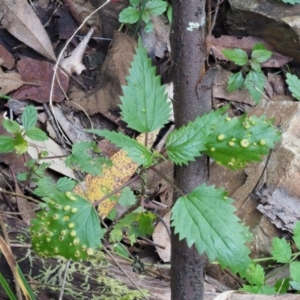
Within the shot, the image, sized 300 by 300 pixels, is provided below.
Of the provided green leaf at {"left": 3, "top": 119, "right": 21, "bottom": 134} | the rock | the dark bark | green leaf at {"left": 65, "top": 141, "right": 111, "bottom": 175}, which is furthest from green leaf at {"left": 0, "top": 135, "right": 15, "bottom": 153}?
the rock

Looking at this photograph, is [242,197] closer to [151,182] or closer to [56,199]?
[151,182]

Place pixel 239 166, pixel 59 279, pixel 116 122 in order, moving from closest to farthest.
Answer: pixel 239 166
pixel 59 279
pixel 116 122

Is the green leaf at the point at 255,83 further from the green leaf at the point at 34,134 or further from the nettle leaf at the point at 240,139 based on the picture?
the nettle leaf at the point at 240,139

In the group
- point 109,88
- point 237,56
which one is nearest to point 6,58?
point 109,88

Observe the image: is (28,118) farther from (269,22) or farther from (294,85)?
(269,22)

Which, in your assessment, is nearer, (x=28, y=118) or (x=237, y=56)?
(x=28, y=118)

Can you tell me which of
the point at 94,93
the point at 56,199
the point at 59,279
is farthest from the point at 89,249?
the point at 94,93

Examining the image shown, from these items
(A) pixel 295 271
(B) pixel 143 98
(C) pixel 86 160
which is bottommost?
(A) pixel 295 271
